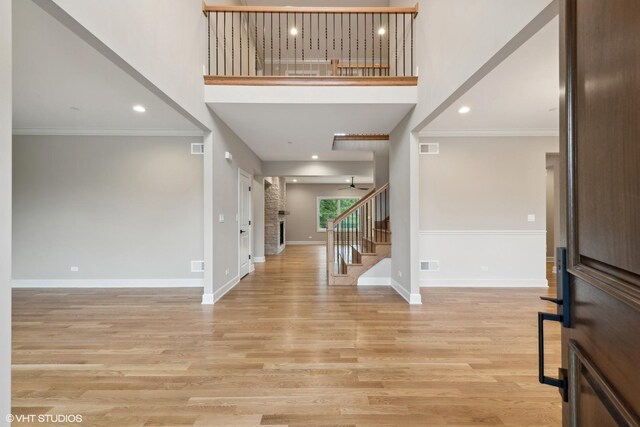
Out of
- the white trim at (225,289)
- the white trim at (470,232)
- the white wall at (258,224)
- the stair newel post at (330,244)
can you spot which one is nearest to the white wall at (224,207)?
the white trim at (225,289)

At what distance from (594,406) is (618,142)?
62 cm

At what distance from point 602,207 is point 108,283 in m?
5.92

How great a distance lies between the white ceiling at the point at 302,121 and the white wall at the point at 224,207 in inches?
10.3

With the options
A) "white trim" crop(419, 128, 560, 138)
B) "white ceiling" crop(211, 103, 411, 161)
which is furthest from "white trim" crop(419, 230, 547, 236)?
"white ceiling" crop(211, 103, 411, 161)

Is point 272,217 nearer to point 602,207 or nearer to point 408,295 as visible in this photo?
point 408,295

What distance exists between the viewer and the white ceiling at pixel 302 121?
394cm

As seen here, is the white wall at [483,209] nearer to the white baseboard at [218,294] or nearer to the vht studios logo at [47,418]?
the white baseboard at [218,294]

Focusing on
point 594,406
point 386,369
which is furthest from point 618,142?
point 386,369

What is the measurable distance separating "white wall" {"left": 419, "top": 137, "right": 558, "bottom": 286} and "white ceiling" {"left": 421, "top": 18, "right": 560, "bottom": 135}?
0.29 m

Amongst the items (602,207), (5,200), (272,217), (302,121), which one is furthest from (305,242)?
(602,207)

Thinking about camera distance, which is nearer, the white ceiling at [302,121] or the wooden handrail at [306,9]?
the wooden handrail at [306,9]

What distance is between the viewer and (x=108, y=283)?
4.77 meters

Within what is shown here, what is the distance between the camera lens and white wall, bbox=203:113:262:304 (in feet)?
13.3

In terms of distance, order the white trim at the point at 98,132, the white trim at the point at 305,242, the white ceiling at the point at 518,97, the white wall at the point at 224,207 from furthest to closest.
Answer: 1. the white trim at the point at 305,242
2. the white trim at the point at 98,132
3. the white wall at the point at 224,207
4. the white ceiling at the point at 518,97
